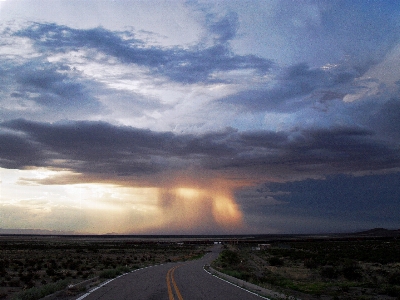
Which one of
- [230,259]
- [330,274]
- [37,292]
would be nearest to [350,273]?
[330,274]

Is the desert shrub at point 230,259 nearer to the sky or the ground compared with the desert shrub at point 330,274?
nearer to the ground

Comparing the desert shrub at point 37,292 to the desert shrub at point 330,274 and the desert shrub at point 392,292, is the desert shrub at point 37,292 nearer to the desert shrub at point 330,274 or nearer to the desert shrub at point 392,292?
the desert shrub at point 392,292

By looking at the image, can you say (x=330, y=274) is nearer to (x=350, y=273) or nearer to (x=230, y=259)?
(x=350, y=273)

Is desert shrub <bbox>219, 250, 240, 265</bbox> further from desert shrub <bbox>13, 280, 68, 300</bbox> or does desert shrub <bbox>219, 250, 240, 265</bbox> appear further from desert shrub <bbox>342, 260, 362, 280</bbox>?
desert shrub <bbox>13, 280, 68, 300</bbox>

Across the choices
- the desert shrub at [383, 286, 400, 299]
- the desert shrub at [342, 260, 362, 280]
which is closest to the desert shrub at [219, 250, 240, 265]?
the desert shrub at [342, 260, 362, 280]

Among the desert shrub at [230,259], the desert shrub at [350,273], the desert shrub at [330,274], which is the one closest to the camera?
the desert shrub at [350,273]

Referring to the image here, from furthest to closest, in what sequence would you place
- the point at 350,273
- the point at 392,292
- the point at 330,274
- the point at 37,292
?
1. the point at 330,274
2. the point at 350,273
3. the point at 392,292
4. the point at 37,292

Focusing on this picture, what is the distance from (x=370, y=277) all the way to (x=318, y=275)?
461cm

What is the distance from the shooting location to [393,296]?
16891mm

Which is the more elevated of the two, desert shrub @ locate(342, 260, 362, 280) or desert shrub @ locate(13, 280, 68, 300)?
desert shrub @ locate(13, 280, 68, 300)

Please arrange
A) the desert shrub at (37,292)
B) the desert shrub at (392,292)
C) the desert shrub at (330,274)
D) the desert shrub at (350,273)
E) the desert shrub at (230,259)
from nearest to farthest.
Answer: the desert shrub at (37,292) → the desert shrub at (392,292) → the desert shrub at (350,273) → the desert shrub at (330,274) → the desert shrub at (230,259)

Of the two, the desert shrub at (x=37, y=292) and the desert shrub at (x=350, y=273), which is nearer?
the desert shrub at (x=37, y=292)

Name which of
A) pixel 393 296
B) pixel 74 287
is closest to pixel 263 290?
pixel 393 296

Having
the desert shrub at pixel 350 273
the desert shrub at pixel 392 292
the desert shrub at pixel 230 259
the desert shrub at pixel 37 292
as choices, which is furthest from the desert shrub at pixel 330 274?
the desert shrub at pixel 37 292
